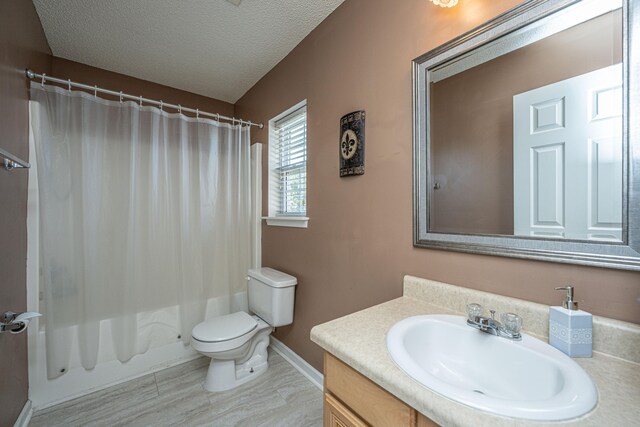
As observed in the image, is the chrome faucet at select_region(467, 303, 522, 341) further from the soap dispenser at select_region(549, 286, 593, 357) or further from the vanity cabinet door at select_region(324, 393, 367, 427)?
the vanity cabinet door at select_region(324, 393, 367, 427)

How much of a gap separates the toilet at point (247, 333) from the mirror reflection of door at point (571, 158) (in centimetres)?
152

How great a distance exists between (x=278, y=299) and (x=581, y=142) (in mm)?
1763

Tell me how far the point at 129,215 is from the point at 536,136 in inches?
91.4

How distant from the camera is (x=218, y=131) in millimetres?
2186

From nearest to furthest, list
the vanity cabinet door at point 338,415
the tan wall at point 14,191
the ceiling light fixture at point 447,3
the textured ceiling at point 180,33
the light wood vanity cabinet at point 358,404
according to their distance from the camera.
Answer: the light wood vanity cabinet at point 358,404
the vanity cabinet door at point 338,415
the ceiling light fixture at point 447,3
the tan wall at point 14,191
the textured ceiling at point 180,33

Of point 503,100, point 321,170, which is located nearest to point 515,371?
point 503,100

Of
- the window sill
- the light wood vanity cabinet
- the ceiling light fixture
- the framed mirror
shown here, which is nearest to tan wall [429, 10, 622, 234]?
the framed mirror

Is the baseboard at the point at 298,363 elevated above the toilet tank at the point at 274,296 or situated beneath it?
situated beneath

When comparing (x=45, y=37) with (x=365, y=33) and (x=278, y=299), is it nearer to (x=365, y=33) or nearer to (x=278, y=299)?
(x=365, y=33)

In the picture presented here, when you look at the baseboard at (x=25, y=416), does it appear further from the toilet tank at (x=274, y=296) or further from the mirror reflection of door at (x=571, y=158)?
the mirror reflection of door at (x=571, y=158)

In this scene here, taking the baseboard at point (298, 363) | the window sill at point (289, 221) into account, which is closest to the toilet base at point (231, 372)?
the baseboard at point (298, 363)

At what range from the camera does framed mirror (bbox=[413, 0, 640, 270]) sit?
69 cm

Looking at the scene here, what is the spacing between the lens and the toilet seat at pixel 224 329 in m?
1.67

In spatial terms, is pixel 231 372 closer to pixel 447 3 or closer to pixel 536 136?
pixel 536 136
